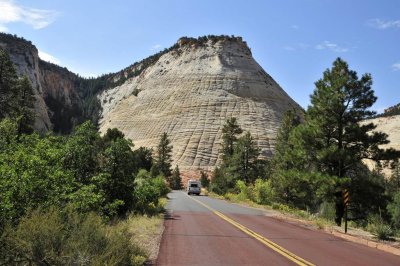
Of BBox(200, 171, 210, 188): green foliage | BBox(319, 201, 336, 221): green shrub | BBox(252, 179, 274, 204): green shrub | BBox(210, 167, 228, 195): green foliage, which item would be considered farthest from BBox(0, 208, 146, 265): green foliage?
BBox(200, 171, 210, 188): green foliage

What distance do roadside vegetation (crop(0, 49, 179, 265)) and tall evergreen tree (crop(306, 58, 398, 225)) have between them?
44.0 ft

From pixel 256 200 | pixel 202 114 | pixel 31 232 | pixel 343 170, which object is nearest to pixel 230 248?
pixel 31 232

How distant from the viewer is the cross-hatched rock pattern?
86562 mm

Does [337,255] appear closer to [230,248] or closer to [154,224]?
[230,248]

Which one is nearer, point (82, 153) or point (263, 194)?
point (82, 153)

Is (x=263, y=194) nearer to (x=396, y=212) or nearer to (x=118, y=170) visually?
(x=396, y=212)

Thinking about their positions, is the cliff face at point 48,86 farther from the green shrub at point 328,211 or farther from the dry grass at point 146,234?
the dry grass at point 146,234

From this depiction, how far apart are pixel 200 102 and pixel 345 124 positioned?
238 ft

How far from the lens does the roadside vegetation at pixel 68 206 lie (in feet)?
21.4

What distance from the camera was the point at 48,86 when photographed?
13875 centimetres

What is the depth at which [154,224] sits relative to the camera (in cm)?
1541

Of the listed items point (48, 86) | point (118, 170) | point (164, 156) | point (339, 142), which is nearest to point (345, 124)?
point (339, 142)

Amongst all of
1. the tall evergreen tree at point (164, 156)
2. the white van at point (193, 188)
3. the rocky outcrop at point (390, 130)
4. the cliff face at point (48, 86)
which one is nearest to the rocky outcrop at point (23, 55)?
the cliff face at point (48, 86)

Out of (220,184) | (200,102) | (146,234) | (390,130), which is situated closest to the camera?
(146,234)
